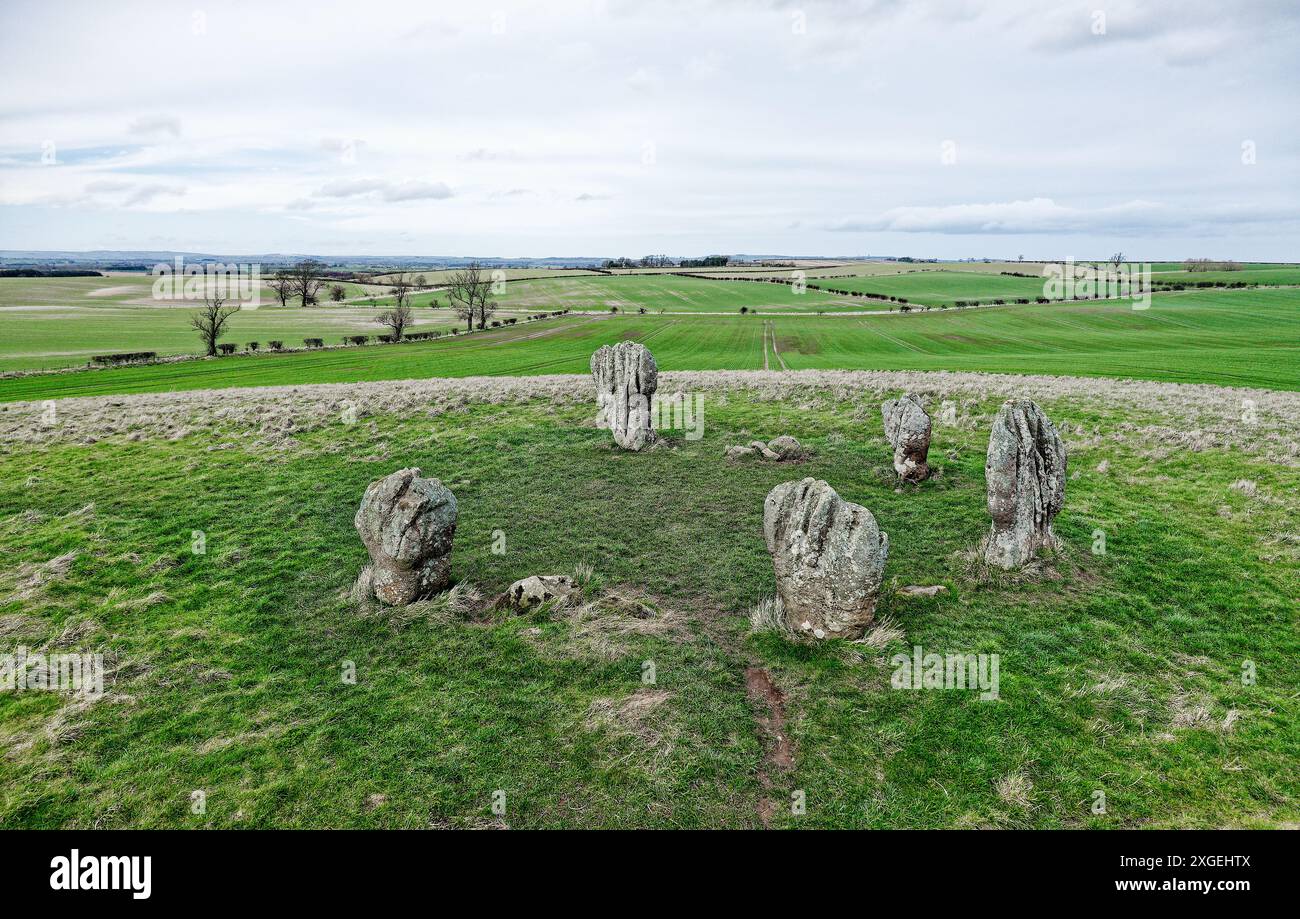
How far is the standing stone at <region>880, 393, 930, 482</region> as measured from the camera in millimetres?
20703

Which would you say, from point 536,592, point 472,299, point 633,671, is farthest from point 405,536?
point 472,299

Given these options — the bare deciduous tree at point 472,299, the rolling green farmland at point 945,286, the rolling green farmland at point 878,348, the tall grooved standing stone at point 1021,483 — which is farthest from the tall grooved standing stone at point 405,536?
the rolling green farmland at point 945,286

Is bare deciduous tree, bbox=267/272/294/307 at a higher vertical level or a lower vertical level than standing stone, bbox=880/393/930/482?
higher

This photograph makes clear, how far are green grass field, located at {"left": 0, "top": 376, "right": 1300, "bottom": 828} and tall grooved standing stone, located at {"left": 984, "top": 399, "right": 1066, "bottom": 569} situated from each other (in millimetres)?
985

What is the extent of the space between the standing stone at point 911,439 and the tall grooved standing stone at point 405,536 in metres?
14.7

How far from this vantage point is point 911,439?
68.2 feet

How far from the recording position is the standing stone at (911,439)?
20.7 m

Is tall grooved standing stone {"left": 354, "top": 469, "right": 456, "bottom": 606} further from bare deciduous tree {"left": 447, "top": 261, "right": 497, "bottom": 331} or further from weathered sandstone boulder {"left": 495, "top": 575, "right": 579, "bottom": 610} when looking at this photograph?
bare deciduous tree {"left": 447, "top": 261, "right": 497, "bottom": 331}

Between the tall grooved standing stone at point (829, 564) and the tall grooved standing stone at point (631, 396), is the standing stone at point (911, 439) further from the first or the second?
the tall grooved standing stone at point (631, 396)

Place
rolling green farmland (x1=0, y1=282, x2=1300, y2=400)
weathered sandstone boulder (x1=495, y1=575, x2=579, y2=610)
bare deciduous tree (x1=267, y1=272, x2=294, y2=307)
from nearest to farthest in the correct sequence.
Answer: weathered sandstone boulder (x1=495, y1=575, x2=579, y2=610) → rolling green farmland (x1=0, y1=282, x2=1300, y2=400) → bare deciduous tree (x1=267, y1=272, x2=294, y2=307)

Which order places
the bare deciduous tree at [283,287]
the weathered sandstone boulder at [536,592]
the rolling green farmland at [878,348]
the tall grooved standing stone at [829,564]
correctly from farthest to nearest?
the bare deciduous tree at [283,287]
the rolling green farmland at [878,348]
the weathered sandstone boulder at [536,592]
the tall grooved standing stone at [829,564]

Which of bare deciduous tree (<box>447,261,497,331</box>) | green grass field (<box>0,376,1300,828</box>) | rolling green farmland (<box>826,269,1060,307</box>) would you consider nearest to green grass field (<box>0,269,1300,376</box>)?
rolling green farmland (<box>826,269,1060,307</box>)

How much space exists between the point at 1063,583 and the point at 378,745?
1452cm
